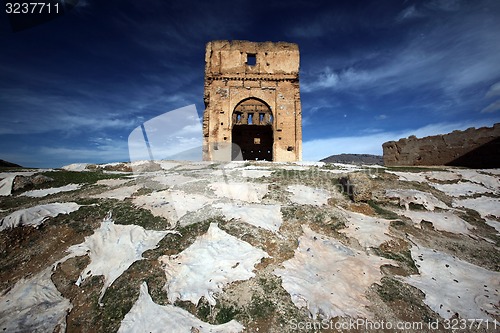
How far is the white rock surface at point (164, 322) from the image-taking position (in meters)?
3.57

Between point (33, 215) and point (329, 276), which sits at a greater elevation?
point (33, 215)

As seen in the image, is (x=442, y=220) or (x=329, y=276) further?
(x=442, y=220)

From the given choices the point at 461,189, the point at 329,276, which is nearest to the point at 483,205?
the point at 461,189

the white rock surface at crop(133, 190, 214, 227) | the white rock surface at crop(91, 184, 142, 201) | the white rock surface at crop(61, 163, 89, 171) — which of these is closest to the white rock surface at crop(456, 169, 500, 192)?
the white rock surface at crop(133, 190, 214, 227)

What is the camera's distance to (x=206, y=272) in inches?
181

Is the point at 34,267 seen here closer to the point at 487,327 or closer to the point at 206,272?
the point at 206,272

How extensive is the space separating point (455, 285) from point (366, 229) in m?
1.96

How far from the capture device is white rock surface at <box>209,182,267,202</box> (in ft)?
25.7

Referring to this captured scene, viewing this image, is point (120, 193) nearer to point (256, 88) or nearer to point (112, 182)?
point (112, 182)

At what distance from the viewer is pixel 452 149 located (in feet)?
56.2

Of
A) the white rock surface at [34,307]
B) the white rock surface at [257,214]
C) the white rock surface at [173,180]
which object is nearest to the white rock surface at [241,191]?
the white rock surface at [257,214]

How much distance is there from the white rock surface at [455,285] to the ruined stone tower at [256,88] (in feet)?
46.6

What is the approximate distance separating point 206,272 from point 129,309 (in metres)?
1.36

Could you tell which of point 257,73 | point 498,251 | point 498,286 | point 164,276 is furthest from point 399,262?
point 257,73
